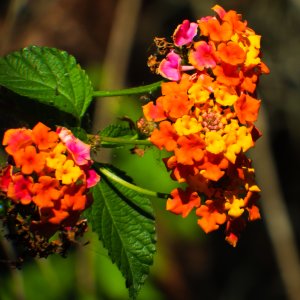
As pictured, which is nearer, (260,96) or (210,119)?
(210,119)

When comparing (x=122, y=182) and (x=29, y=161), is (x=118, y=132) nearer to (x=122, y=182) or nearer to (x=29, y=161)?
(x=122, y=182)

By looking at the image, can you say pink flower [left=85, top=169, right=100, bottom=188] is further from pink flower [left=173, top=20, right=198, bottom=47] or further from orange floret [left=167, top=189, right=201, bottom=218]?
pink flower [left=173, top=20, right=198, bottom=47]

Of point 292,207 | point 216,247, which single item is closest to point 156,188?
point 216,247

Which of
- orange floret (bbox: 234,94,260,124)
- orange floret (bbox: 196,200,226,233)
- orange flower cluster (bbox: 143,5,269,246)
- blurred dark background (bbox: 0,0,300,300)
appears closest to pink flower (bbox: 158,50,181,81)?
orange flower cluster (bbox: 143,5,269,246)

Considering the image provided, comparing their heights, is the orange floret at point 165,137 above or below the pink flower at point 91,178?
above

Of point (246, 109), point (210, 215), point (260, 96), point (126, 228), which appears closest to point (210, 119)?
point (246, 109)

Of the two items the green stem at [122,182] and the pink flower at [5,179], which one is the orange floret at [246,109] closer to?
the green stem at [122,182]

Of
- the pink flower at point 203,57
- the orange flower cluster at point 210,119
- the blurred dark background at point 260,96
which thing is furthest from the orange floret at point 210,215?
the blurred dark background at point 260,96
